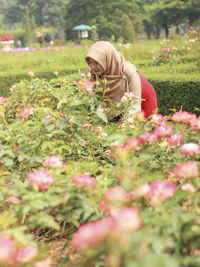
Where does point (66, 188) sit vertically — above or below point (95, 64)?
below

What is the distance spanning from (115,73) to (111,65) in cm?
11

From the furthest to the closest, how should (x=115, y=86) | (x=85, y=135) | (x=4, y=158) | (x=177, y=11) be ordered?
(x=177, y=11) < (x=115, y=86) < (x=85, y=135) < (x=4, y=158)

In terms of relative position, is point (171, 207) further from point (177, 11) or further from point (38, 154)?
point (177, 11)

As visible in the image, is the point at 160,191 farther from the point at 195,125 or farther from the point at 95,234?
the point at 195,125

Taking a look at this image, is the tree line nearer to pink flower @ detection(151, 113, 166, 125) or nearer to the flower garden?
the flower garden

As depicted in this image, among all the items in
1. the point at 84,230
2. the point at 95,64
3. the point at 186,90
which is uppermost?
the point at 95,64

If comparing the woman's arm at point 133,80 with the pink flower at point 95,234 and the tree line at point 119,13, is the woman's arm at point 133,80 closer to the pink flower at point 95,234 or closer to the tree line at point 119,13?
the pink flower at point 95,234

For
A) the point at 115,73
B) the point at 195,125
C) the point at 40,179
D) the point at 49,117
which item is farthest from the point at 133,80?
the point at 40,179

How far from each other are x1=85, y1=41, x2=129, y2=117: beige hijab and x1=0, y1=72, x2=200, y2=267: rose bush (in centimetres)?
59

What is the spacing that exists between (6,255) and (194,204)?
72 centimetres

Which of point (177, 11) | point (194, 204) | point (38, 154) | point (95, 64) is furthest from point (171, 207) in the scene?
point (177, 11)

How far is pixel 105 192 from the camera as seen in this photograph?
127 cm

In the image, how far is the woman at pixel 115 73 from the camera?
8.77 ft

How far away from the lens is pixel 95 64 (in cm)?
272
